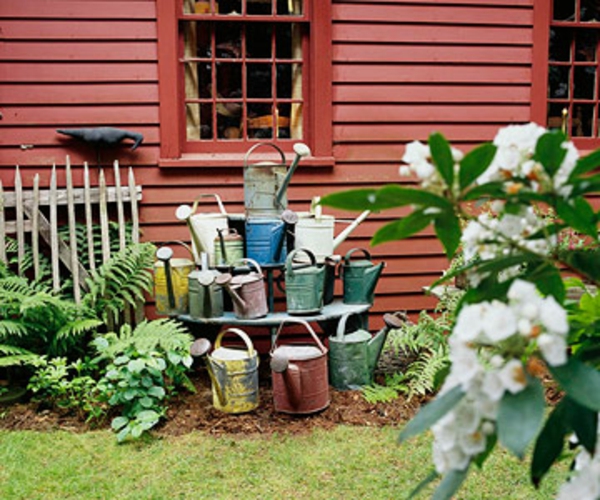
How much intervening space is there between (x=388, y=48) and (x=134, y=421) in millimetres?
3072

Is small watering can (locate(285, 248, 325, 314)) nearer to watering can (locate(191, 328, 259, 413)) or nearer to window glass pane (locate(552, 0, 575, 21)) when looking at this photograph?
watering can (locate(191, 328, 259, 413))

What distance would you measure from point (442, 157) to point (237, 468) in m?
2.36

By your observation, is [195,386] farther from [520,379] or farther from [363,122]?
[520,379]

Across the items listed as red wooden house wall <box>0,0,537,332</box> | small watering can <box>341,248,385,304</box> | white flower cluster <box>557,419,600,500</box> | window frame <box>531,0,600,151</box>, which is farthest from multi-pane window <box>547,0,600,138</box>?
white flower cluster <box>557,419,600,500</box>

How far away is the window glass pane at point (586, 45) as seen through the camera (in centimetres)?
493

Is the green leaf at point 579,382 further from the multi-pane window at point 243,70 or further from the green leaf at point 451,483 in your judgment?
the multi-pane window at point 243,70

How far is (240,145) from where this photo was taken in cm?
446

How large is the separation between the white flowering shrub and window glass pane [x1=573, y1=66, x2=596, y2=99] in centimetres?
460

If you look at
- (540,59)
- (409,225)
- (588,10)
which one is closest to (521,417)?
(409,225)

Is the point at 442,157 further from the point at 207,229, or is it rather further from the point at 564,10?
the point at 564,10

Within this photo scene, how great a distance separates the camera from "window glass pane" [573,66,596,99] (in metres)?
4.98

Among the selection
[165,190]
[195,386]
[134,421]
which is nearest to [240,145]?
[165,190]

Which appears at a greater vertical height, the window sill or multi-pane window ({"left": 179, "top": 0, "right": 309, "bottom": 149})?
multi-pane window ({"left": 179, "top": 0, "right": 309, "bottom": 149})

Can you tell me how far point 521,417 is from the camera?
646mm
